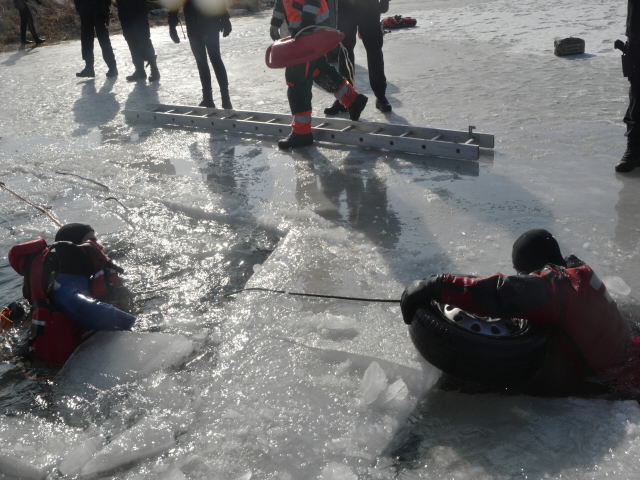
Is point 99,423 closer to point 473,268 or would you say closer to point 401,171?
point 473,268

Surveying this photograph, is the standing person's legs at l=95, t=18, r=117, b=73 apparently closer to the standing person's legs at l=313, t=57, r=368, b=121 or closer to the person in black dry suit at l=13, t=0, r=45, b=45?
the person in black dry suit at l=13, t=0, r=45, b=45

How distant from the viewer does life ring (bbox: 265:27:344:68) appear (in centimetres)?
556

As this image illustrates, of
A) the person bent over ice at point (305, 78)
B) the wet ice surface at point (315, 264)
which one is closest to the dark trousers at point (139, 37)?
the wet ice surface at point (315, 264)

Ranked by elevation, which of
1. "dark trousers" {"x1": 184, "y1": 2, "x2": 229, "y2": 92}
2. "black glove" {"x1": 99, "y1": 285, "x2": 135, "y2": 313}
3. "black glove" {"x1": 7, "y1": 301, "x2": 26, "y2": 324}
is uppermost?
"dark trousers" {"x1": 184, "y1": 2, "x2": 229, "y2": 92}

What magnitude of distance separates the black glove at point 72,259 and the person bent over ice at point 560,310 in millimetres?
1786

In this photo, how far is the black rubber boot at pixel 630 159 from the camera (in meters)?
4.68

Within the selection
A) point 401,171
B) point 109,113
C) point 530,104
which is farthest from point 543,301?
point 109,113

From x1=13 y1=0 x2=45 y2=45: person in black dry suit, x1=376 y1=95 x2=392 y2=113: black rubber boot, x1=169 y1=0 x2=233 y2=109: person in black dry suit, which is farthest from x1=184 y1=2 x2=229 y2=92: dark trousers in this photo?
x1=13 y1=0 x2=45 y2=45: person in black dry suit

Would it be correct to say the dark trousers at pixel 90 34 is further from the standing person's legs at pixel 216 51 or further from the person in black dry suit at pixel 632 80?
the person in black dry suit at pixel 632 80

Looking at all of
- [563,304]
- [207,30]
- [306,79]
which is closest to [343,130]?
[306,79]

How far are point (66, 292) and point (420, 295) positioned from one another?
1.83 m

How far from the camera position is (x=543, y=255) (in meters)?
2.74

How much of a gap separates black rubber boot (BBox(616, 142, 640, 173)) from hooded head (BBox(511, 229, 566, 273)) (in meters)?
2.29

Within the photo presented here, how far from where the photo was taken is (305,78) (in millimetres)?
5855
